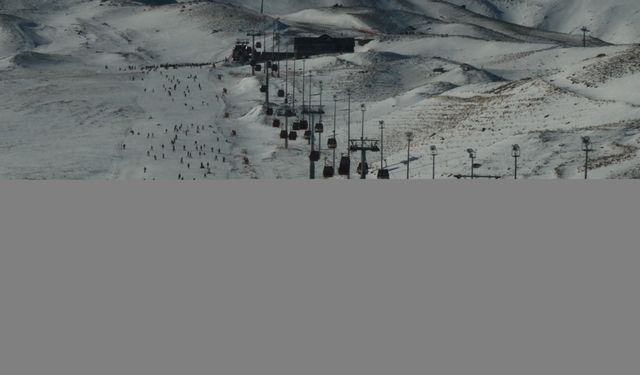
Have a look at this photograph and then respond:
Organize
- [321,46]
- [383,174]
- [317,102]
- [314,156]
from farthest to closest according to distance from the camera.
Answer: [321,46] → [317,102] → [314,156] → [383,174]

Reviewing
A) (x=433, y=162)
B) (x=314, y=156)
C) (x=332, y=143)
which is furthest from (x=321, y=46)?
(x=433, y=162)

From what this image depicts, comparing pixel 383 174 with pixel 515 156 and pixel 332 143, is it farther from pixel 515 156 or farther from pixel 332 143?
pixel 332 143

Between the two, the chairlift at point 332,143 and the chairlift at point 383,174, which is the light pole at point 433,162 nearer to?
the chairlift at point 383,174

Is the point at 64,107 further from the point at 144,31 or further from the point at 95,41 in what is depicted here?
the point at 144,31

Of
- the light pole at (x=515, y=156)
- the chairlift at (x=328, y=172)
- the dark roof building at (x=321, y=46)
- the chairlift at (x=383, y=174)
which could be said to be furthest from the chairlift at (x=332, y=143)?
the dark roof building at (x=321, y=46)

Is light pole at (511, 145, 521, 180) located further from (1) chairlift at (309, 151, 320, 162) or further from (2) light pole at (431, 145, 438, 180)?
(1) chairlift at (309, 151, 320, 162)

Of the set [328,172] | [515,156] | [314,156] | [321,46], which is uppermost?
[321,46]

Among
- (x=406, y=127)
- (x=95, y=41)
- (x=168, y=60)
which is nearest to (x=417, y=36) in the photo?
(x=168, y=60)

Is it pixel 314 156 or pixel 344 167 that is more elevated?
pixel 314 156

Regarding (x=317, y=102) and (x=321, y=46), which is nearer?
(x=317, y=102)
